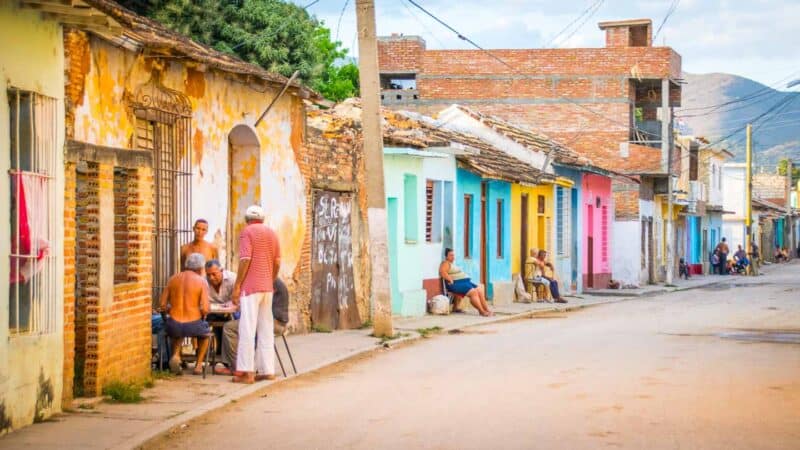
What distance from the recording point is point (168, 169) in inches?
604

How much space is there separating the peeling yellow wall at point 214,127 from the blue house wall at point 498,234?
39.8 ft

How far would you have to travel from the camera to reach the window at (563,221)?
3909 cm

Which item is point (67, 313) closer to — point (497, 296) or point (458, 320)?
point (458, 320)

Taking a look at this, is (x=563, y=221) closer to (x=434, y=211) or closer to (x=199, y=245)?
(x=434, y=211)

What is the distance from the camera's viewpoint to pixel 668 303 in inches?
1313

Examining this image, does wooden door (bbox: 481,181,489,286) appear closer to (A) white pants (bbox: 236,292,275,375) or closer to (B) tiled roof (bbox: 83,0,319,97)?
(B) tiled roof (bbox: 83,0,319,97)

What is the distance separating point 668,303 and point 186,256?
20.1m

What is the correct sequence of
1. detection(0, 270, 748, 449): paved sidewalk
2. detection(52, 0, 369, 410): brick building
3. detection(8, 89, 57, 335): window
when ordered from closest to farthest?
detection(0, 270, 748, 449): paved sidewalk, detection(8, 89, 57, 335): window, detection(52, 0, 369, 410): brick building

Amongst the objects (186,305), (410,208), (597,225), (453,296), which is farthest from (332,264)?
(597,225)

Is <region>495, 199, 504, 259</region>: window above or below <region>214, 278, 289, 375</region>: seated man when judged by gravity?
above

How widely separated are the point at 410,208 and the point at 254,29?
11513 millimetres

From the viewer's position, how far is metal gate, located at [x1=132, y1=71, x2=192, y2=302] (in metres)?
14.7

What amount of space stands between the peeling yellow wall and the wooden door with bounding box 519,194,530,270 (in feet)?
50.0

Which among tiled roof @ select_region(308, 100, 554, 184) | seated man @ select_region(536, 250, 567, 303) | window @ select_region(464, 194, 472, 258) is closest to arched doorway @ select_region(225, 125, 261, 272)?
tiled roof @ select_region(308, 100, 554, 184)
